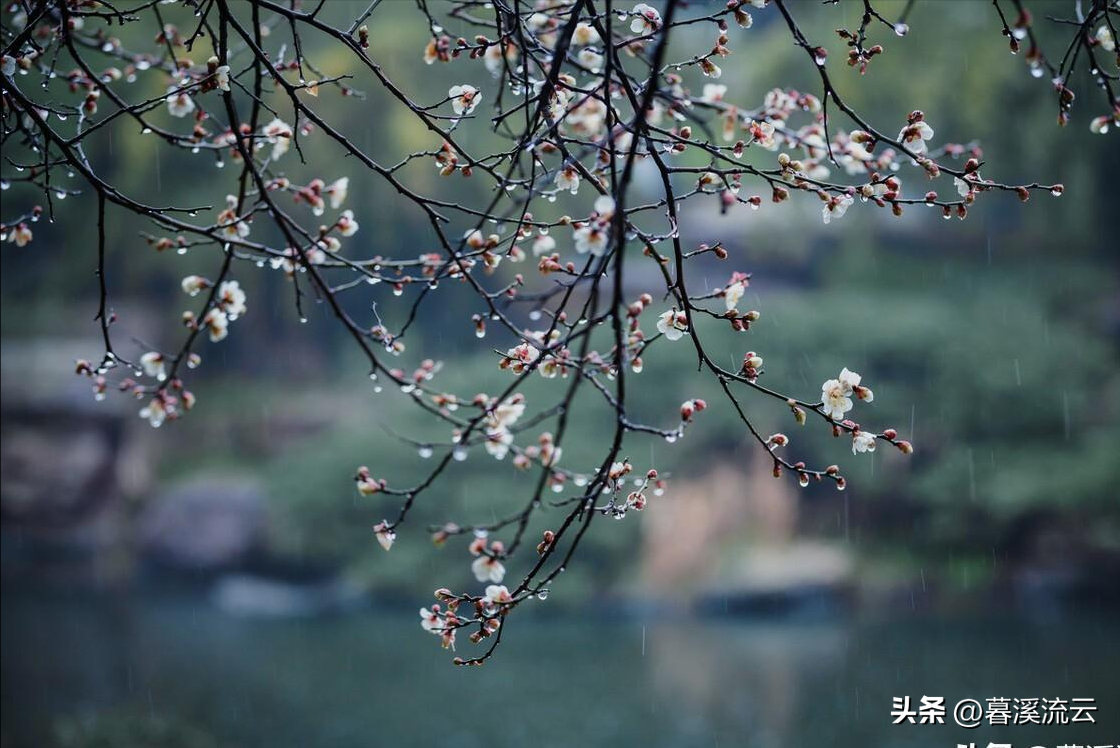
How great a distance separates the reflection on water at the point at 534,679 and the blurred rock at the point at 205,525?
529mm

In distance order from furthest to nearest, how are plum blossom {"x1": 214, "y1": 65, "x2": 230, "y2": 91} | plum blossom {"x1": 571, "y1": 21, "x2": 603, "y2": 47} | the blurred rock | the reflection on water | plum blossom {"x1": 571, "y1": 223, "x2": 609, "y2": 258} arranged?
the blurred rock, the reflection on water, plum blossom {"x1": 571, "y1": 21, "x2": 603, "y2": 47}, plum blossom {"x1": 214, "y1": 65, "x2": 230, "y2": 91}, plum blossom {"x1": 571, "y1": 223, "x2": 609, "y2": 258}

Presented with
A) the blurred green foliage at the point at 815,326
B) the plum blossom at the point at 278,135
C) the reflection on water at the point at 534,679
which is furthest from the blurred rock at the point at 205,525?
the plum blossom at the point at 278,135

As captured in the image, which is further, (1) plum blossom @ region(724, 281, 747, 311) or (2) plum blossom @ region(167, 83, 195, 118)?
(2) plum blossom @ region(167, 83, 195, 118)

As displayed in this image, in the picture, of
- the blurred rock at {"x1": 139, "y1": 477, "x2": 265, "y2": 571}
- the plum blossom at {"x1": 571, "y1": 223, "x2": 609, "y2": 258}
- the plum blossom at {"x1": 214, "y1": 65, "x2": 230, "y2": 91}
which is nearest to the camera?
the plum blossom at {"x1": 571, "y1": 223, "x2": 609, "y2": 258}

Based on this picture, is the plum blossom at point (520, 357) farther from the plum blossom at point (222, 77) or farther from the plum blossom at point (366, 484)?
→ the plum blossom at point (222, 77)

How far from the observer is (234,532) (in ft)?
21.4

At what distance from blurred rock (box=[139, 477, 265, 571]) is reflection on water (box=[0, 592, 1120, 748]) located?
1.74 feet

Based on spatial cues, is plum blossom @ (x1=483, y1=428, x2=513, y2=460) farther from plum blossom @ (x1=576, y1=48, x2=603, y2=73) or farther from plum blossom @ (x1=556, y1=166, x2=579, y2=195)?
plum blossom @ (x1=576, y1=48, x2=603, y2=73)

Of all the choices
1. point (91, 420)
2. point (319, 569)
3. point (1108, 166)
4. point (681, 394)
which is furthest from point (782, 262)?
point (91, 420)

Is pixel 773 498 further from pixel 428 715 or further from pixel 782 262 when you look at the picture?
pixel 428 715

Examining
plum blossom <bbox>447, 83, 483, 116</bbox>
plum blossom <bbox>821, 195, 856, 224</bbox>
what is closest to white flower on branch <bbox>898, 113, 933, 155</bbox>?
plum blossom <bbox>821, 195, 856, 224</bbox>

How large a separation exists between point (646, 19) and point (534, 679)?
4.06 m

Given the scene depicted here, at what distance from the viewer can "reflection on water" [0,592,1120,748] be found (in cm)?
410

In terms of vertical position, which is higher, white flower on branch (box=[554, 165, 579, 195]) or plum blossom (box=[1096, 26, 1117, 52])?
plum blossom (box=[1096, 26, 1117, 52])
